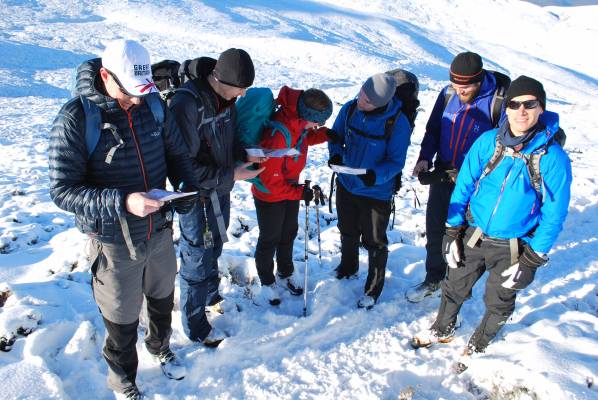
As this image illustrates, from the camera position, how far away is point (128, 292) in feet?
10.1

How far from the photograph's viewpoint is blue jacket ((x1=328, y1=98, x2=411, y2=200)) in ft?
13.3

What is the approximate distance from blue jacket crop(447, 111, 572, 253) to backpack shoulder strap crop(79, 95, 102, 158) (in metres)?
2.77

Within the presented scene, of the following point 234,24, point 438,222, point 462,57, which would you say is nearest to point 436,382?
point 438,222

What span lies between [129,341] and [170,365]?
635mm

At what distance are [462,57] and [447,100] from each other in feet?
1.77

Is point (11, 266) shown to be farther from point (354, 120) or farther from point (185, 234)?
point (354, 120)

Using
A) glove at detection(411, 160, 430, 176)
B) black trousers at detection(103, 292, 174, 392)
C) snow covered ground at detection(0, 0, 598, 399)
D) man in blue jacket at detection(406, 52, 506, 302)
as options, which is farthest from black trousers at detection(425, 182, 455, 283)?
black trousers at detection(103, 292, 174, 392)

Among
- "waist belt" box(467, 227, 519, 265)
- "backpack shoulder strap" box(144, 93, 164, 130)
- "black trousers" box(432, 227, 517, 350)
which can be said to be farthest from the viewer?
"black trousers" box(432, 227, 517, 350)

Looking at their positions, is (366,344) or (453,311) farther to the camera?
Answer: (366,344)

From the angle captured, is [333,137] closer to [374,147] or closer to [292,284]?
[374,147]

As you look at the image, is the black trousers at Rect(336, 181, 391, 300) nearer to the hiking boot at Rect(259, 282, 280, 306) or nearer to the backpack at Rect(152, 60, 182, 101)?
the hiking boot at Rect(259, 282, 280, 306)

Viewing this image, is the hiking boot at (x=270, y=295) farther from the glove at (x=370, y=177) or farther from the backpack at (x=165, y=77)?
the backpack at (x=165, y=77)

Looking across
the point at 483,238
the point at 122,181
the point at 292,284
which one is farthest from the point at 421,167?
the point at 122,181

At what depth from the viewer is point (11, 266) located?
4930 mm
